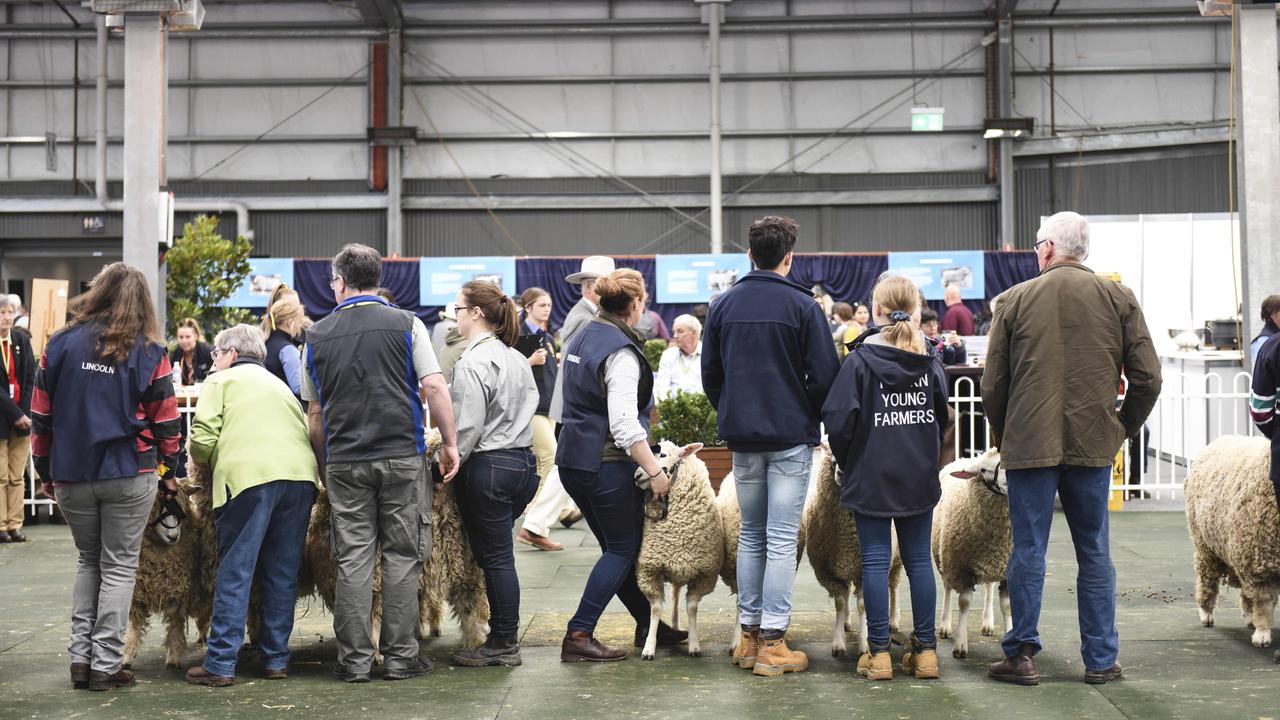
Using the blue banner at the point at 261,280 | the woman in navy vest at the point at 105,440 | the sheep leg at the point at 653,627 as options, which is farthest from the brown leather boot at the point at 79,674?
the blue banner at the point at 261,280

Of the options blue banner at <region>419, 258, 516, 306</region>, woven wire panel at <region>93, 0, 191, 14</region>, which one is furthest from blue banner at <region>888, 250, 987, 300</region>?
woven wire panel at <region>93, 0, 191, 14</region>

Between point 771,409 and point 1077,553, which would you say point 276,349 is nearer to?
point 771,409

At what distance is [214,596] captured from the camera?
4875mm

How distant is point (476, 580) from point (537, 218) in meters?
17.3

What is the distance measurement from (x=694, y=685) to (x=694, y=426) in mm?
4402

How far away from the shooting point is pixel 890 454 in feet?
15.2

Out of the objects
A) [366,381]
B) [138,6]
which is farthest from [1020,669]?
[138,6]

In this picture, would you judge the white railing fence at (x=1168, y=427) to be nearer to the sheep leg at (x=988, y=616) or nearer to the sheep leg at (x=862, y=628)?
the sheep leg at (x=988, y=616)

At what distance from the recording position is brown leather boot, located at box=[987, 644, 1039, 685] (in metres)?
4.57

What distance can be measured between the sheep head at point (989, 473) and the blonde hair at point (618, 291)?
5.15 feet

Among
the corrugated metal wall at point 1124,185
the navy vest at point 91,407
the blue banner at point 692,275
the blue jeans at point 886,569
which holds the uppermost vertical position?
the corrugated metal wall at point 1124,185

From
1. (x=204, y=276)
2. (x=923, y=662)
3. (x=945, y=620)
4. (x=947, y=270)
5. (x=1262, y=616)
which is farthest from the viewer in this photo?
(x=947, y=270)

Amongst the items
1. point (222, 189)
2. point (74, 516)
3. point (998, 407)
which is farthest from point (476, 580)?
point (222, 189)

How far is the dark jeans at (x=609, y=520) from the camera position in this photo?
4961 millimetres
